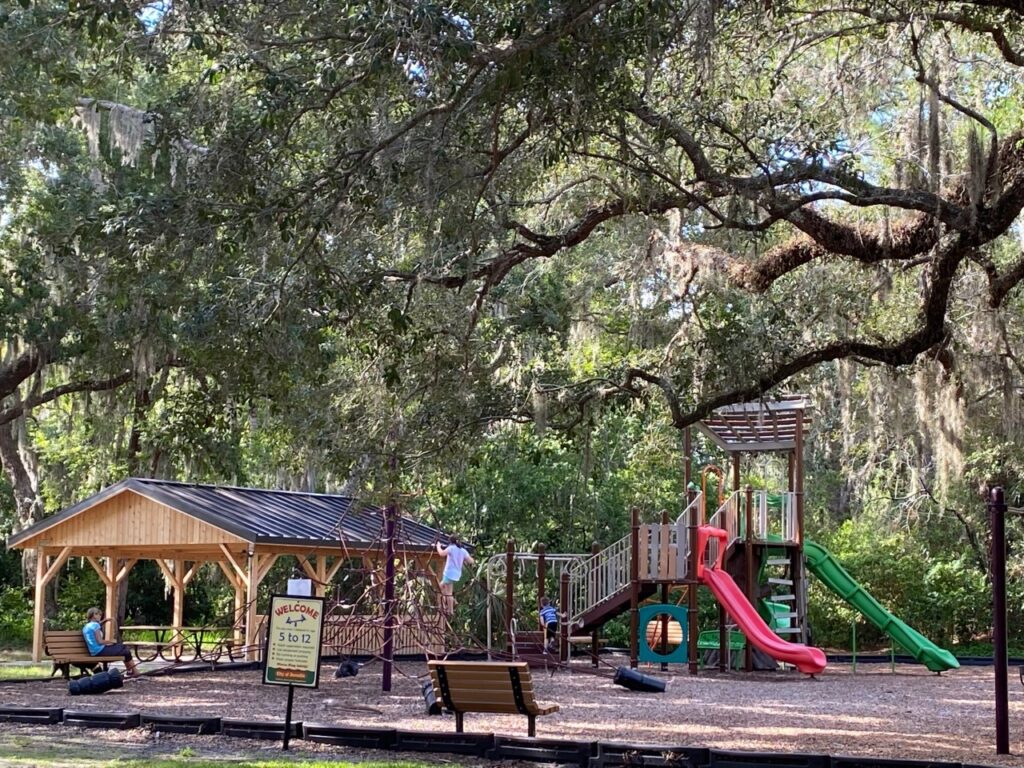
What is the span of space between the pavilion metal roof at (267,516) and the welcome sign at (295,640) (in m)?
7.43

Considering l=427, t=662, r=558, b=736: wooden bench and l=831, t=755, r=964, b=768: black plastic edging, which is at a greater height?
l=427, t=662, r=558, b=736: wooden bench

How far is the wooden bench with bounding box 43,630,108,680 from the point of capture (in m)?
15.6

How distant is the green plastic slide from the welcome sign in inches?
503

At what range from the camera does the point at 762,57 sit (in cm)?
1130

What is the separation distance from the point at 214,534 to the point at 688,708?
26.5 feet

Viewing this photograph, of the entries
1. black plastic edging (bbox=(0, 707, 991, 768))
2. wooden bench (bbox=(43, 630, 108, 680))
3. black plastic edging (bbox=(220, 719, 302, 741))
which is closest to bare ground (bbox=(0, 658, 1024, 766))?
black plastic edging (bbox=(220, 719, 302, 741))

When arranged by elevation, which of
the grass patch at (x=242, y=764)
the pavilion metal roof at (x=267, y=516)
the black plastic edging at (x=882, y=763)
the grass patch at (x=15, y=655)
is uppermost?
the pavilion metal roof at (x=267, y=516)

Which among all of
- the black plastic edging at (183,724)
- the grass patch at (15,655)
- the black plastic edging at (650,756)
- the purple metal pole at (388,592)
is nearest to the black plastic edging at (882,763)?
the black plastic edging at (650,756)

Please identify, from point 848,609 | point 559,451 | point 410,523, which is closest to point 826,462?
point 848,609

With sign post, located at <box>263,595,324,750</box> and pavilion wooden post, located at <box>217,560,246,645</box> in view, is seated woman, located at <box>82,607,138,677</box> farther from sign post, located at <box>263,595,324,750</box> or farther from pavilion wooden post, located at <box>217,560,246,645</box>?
sign post, located at <box>263,595,324,750</box>

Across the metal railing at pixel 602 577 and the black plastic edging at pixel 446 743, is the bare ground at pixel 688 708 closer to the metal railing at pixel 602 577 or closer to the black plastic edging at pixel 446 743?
the black plastic edging at pixel 446 743

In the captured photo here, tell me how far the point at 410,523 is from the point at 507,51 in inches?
597

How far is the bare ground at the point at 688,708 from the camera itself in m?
10.0

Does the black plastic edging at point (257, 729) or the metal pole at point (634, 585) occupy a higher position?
the metal pole at point (634, 585)
